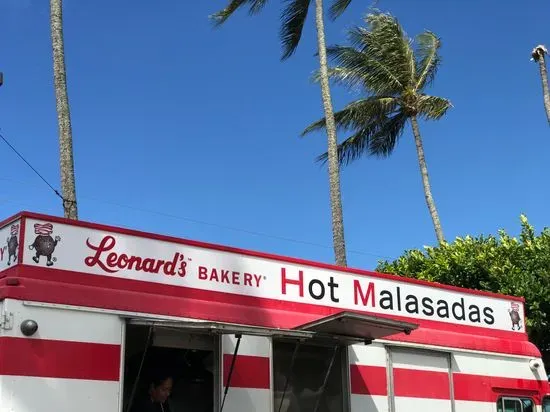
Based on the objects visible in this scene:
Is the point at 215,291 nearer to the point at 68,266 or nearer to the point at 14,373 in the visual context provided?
the point at 68,266

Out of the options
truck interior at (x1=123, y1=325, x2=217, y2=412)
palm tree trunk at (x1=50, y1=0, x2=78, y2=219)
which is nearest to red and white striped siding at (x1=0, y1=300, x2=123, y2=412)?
truck interior at (x1=123, y1=325, x2=217, y2=412)

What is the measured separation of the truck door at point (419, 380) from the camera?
7.70 metres

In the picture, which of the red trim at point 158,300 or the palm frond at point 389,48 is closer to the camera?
the red trim at point 158,300

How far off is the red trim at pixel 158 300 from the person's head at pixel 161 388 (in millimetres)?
757

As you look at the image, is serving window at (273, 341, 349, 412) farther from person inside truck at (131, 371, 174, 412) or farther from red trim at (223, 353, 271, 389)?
person inside truck at (131, 371, 174, 412)

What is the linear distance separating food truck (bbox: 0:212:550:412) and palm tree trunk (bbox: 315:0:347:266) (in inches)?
305

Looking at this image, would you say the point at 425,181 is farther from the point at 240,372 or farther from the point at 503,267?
the point at 240,372

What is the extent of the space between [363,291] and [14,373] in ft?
12.9

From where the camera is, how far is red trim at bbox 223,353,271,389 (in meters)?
6.52

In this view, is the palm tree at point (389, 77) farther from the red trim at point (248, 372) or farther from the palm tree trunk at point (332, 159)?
the red trim at point (248, 372)

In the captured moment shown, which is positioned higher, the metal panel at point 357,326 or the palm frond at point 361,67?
the palm frond at point 361,67

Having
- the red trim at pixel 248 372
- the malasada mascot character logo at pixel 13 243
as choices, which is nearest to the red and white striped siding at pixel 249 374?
the red trim at pixel 248 372

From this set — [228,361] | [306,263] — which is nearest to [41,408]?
[228,361]

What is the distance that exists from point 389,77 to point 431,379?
48.3ft
